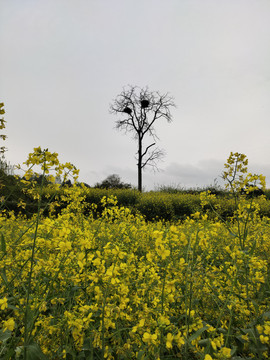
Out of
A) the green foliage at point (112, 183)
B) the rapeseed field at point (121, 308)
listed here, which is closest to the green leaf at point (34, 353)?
the rapeseed field at point (121, 308)

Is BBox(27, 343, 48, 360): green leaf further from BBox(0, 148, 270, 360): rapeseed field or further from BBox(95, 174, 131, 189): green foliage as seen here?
BBox(95, 174, 131, 189): green foliage

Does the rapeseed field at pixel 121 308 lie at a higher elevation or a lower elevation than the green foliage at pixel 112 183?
lower

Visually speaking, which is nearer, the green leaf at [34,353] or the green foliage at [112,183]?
the green leaf at [34,353]

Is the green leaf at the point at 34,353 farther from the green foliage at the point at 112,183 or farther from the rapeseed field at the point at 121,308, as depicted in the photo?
the green foliage at the point at 112,183

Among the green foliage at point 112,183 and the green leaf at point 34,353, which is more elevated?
the green foliage at point 112,183

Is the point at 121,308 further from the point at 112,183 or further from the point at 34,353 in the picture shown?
the point at 112,183

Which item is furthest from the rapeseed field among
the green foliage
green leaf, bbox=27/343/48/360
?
the green foliage

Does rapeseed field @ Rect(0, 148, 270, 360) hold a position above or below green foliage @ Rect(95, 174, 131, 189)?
below

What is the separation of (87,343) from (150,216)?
1009 cm

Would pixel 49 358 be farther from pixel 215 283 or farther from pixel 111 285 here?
pixel 215 283

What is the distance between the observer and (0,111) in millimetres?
2385

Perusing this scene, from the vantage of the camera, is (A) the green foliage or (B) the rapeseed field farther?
(A) the green foliage

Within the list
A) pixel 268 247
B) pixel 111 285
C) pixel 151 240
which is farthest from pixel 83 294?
pixel 268 247

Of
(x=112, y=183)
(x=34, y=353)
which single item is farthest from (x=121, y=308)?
(x=112, y=183)
